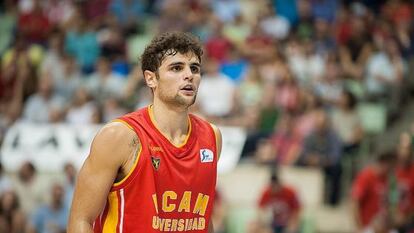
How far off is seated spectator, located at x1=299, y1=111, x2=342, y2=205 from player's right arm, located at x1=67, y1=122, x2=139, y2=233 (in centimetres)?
804

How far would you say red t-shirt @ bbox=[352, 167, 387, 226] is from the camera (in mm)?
12062

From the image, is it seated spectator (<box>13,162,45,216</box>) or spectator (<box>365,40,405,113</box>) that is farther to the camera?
spectator (<box>365,40,405,113</box>)

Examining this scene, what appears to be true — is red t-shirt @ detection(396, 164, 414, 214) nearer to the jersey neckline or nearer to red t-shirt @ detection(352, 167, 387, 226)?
red t-shirt @ detection(352, 167, 387, 226)

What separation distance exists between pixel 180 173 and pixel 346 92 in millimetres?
8499

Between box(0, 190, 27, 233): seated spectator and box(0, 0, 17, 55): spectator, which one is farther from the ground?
box(0, 0, 17, 55): spectator

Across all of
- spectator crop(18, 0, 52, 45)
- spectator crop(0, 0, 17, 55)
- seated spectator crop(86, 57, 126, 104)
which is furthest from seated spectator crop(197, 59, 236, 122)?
spectator crop(0, 0, 17, 55)

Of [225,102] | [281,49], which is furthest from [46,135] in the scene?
[281,49]

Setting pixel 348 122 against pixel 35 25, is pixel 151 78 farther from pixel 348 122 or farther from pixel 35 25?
pixel 35 25

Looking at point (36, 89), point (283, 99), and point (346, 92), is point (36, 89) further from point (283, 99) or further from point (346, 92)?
point (346, 92)

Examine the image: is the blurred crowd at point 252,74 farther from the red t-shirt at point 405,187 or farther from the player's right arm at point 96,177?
the player's right arm at point 96,177

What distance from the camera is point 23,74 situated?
15.9 metres

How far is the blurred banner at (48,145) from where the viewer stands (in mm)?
14320

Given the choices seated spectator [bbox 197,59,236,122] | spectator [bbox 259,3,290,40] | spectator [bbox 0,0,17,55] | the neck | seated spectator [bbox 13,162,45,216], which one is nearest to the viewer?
the neck

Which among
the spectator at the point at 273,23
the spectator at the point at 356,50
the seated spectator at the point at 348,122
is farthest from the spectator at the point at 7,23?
the seated spectator at the point at 348,122
